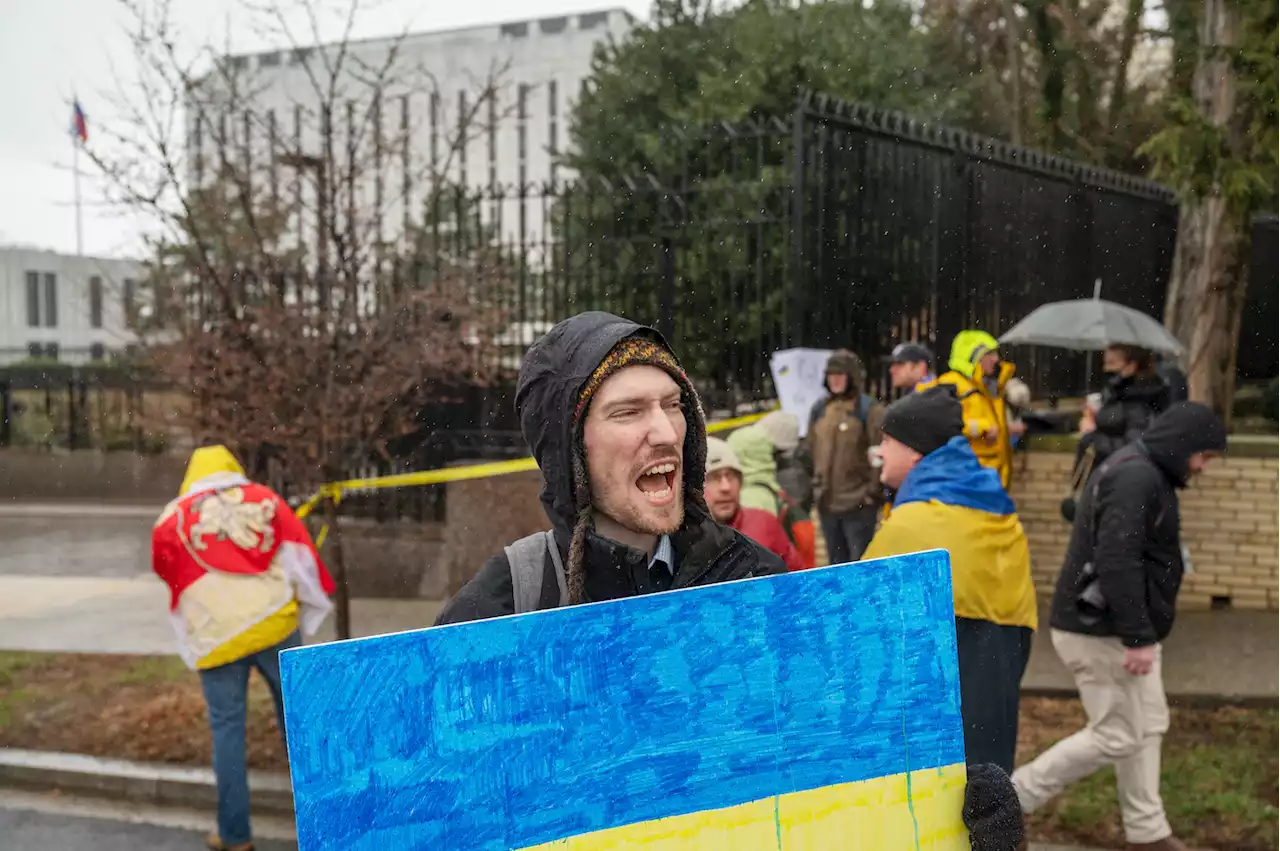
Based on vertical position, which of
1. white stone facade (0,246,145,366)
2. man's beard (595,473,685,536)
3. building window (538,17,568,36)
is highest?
building window (538,17,568,36)

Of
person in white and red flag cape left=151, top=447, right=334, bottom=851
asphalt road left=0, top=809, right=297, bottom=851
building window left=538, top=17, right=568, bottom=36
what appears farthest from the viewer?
building window left=538, top=17, right=568, bottom=36

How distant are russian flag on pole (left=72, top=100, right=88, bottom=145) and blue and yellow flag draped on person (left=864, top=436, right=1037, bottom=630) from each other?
18.9 ft

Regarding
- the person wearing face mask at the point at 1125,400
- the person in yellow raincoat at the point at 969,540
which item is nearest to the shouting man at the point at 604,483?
the person in yellow raincoat at the point at 969,540

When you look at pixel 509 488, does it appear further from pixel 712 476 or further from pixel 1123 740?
pixel 1123 740

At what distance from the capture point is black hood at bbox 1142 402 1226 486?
14.3 ft

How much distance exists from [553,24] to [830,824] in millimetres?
37307

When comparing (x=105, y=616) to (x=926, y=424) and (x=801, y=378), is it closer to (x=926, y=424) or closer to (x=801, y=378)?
(x=801, y=378)

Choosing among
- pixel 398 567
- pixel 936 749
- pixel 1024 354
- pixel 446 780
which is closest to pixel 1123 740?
pixel 936 749

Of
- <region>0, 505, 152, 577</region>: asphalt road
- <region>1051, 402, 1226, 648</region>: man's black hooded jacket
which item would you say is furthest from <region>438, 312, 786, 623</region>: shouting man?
<region>0, 505, 152, 577</region>: asphalt road

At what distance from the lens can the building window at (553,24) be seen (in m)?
36.2

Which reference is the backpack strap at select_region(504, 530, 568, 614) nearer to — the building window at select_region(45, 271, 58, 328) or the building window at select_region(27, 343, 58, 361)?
the building window at select_region(27, 343, 58, 361)

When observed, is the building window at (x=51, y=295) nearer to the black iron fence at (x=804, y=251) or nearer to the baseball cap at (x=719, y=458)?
the black iron fence at (x=804, y=251)

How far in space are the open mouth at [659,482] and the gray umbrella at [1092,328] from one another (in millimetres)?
6368

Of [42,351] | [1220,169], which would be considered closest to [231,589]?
[1220,169]
